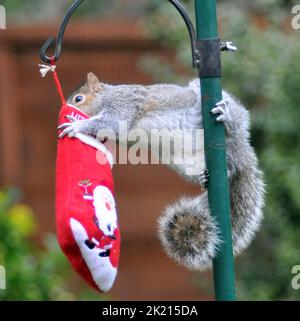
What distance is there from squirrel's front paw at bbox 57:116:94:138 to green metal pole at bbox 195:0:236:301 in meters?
0.31

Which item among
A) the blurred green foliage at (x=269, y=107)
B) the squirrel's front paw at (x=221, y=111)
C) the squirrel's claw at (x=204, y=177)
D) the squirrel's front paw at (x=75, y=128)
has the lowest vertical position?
the squirrel's claw at (x=204, y=177)

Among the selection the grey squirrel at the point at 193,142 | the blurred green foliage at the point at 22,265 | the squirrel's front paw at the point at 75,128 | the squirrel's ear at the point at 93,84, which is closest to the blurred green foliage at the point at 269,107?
the blurred green foliage at the point at 22,265

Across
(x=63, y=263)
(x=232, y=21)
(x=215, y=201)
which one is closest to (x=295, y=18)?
(x=232, y=21)

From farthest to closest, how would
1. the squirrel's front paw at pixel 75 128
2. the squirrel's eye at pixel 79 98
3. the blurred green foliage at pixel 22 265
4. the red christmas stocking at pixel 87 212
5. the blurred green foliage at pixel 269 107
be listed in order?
the blurred green foliage at pixel 269 107 < the blurred green foliage at pixel 22 265 < the squirrel's eye at pixel 79 98 < the squirrel's front paw at pixel 75 128 < the red christmas stocking at pixel 87 212

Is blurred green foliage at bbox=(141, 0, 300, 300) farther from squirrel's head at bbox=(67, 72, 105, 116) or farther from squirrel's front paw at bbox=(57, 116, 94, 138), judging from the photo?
squirrel's front paw at bbox=(57, 116, 94, 138)

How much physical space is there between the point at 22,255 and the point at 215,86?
148 cm

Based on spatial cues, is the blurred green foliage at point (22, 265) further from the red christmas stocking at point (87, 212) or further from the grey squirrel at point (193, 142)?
the red christmas stocking at point (87, 212)

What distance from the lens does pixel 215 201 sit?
2291 mm

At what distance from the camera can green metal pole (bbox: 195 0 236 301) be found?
2.28 meters

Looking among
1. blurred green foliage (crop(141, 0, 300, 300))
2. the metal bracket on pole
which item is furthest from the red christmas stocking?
blurred green foliage (crop(141, 0, 300, 300))

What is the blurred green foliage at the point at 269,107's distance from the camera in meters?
3.59

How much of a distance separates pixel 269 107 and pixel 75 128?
1.74m
